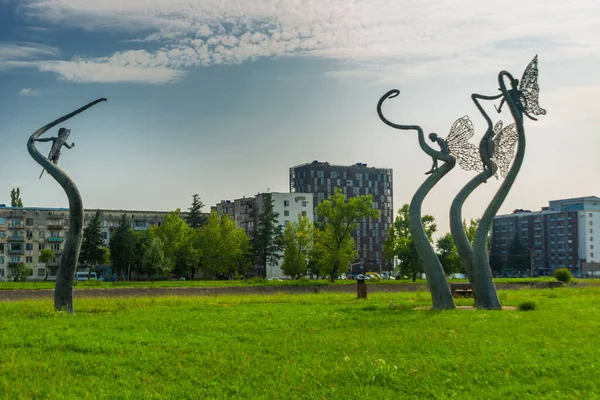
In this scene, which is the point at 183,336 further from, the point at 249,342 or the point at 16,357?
the point at 16,357

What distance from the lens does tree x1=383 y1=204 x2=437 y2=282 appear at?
65.9 meters

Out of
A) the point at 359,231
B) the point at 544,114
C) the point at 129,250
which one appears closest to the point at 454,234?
the point at 544,114

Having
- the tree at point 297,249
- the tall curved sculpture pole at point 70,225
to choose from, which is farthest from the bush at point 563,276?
the tall curved sculpture pole at point 70,225

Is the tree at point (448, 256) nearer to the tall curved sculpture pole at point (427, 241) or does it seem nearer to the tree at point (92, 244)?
the tree at point (92, 244)

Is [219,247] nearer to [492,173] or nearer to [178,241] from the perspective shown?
[178,241]

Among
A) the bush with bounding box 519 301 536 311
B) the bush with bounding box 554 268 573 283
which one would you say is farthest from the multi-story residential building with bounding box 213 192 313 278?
the bush with bounding box 519 301 536 311

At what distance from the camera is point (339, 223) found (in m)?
67.8

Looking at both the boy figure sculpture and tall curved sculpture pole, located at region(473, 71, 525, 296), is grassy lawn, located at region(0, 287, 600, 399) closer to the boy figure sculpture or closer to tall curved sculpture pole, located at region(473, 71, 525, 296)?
tall curved sculpture pole, located at region(473, 71, 525, 296)

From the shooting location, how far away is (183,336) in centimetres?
1529

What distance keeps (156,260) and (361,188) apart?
75333 millimetres

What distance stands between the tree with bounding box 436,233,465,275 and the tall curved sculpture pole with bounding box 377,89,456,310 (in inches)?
2033

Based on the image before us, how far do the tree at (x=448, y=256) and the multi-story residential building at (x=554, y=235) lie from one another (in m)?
47.9

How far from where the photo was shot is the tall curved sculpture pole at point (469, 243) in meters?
23.7

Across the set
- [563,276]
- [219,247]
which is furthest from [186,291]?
[219,247]
